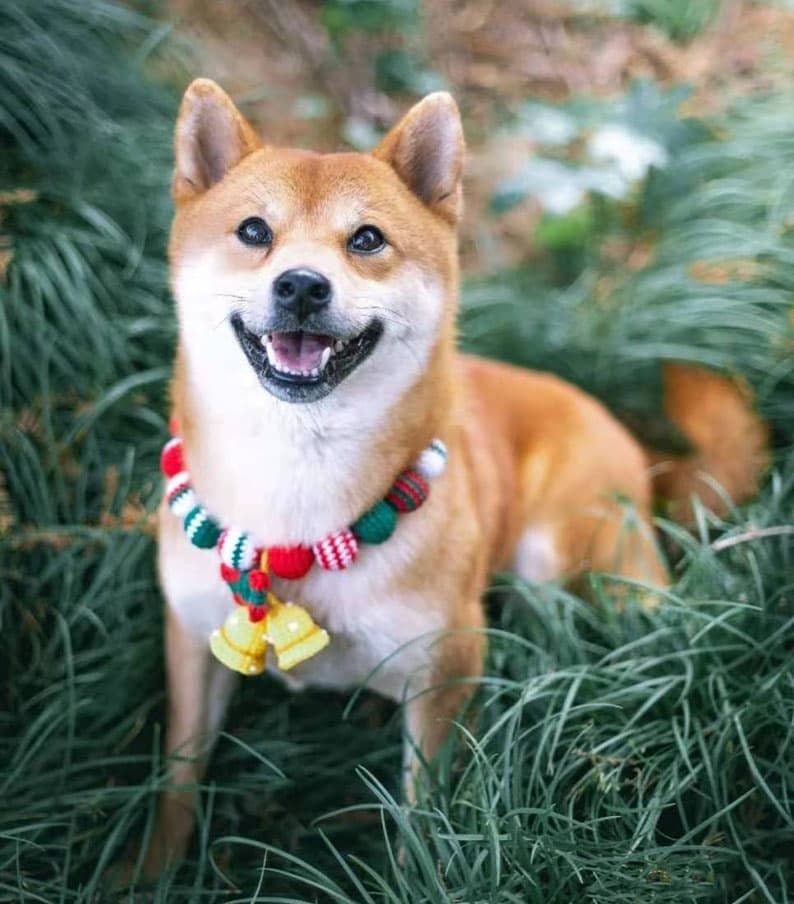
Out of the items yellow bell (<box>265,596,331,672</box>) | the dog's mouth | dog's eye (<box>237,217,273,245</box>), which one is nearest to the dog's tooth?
the dog's mouth

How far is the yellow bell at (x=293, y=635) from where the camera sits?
192cm

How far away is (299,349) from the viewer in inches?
73.2

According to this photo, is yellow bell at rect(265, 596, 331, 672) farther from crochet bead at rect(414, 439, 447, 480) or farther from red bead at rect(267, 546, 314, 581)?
crochet bead at rect(414, 439, 447, 480)

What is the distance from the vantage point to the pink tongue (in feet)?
6.00

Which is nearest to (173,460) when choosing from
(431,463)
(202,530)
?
(202,530)

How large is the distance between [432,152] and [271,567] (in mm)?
925

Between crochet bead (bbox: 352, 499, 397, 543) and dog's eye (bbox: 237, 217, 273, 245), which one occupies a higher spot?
dog's eye (bbox: 237, 217, 273, 245)

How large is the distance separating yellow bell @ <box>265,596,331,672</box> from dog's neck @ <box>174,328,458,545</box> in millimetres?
142

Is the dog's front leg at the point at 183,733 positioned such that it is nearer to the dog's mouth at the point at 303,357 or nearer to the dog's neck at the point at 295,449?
the dog's neck at the point at 295,449

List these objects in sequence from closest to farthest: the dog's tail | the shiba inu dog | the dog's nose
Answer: the dog's nose < the shiba inu dog < the dog's tail

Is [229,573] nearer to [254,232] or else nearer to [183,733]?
[183,733]

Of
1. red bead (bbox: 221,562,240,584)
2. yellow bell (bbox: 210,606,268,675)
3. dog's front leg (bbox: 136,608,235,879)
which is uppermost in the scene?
red bead (bbox: 221,562,240,584)

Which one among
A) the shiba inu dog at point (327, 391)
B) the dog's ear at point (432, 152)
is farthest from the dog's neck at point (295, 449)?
the dog's ear at point (432, 152)

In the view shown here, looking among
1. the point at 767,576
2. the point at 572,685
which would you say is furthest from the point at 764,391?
the point at 572,685
